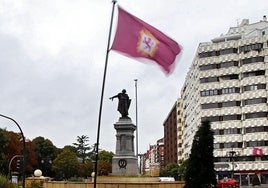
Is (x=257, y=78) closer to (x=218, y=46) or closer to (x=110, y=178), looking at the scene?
(x=218, y=46)

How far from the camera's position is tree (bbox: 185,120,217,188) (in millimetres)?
17938

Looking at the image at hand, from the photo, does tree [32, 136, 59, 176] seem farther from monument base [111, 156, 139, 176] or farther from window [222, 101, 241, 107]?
monument base [111, 156, 139, 176]

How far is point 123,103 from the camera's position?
35875mm

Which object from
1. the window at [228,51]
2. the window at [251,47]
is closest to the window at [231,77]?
the window at [228,51]

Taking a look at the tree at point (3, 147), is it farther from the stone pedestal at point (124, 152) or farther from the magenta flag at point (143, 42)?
the magenta flag at point (143, 42)

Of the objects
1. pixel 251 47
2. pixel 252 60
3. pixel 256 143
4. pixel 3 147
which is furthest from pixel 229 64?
pixel 3 147

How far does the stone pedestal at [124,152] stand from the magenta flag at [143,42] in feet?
63.3

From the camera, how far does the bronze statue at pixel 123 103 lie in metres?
35.8

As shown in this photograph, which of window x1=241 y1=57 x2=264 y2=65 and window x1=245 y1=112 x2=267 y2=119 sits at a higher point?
window x1=241 y1=57 x2=264 y2=65

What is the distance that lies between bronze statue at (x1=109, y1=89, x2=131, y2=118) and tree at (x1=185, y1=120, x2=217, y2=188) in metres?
17.3

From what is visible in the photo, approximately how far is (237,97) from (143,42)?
7139 cm

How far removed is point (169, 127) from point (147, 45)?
454 feet

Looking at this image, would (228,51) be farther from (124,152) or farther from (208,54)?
(124,152)

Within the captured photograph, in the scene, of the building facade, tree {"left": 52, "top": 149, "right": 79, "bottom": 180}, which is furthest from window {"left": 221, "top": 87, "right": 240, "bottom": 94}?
the building facade
